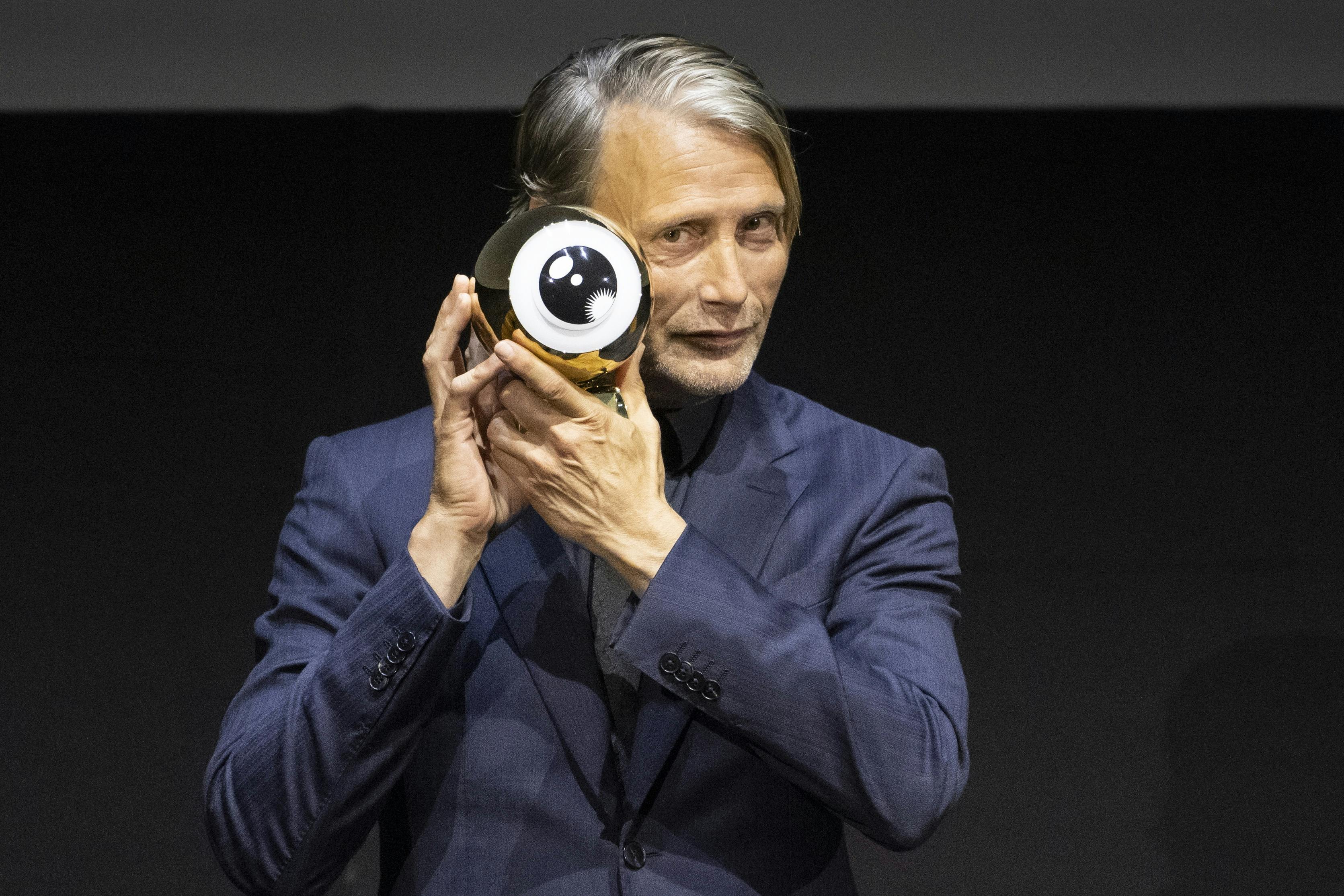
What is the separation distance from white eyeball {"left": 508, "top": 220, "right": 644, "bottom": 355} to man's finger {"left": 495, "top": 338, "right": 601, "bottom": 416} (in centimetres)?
2

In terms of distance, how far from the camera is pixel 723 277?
1496 millimetres

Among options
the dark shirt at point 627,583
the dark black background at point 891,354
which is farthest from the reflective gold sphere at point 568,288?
the dark black background at point 891,354

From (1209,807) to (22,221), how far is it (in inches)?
95.0

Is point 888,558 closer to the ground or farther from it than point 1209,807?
farther from it

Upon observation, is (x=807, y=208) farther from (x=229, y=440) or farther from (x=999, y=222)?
(x=229, y=440)

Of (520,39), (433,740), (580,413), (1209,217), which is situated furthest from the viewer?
(1209,217)

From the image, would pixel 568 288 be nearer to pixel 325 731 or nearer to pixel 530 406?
pixel 530 406

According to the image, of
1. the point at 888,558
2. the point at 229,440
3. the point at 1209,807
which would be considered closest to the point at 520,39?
the point at 229,440

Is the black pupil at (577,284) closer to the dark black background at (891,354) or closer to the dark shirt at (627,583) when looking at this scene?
the dark shirt at (627,583)

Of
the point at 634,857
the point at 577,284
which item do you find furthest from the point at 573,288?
the point at 634,857

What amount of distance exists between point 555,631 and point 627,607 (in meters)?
0.15

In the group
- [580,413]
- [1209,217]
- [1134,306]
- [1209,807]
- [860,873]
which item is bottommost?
[860,873]

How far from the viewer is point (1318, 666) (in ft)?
8.94

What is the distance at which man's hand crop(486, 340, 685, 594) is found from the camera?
1325 mm
